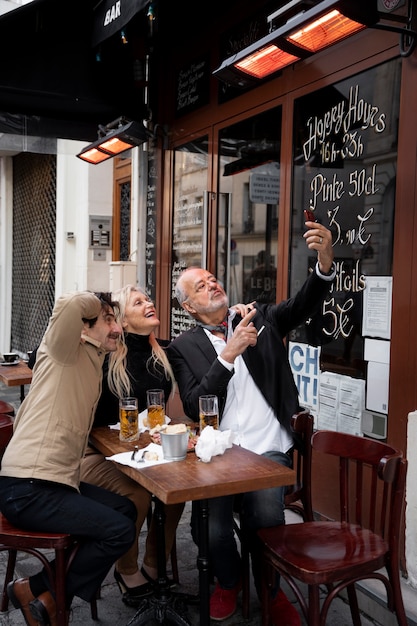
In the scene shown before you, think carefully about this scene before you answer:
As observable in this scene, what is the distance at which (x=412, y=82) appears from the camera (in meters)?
3.23

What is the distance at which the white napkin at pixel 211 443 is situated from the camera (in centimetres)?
253

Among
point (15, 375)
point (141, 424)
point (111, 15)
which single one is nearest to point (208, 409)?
point (141, 424)

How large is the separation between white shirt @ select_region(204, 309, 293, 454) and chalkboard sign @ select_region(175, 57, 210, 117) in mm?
3131

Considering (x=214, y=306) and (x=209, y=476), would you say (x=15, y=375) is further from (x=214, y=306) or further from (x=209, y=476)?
(x=209, y=476)

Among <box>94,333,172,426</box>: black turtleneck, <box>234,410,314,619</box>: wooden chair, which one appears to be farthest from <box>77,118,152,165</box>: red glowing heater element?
<box>234,410,314,619</box>: wooden chair

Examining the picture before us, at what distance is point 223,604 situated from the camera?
2.95 m

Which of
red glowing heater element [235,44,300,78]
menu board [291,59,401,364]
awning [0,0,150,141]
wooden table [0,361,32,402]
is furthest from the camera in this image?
awning [0,0,150,141]

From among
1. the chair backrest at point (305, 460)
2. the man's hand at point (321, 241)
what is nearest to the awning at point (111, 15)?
the man's hand at point (321, 241)

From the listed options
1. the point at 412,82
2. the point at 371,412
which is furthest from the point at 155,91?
the point at 371,412

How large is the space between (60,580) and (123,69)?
175 inches

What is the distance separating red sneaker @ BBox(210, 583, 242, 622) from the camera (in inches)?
116

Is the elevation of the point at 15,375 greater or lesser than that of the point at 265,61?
lesser

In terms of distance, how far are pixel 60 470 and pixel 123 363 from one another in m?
0.76

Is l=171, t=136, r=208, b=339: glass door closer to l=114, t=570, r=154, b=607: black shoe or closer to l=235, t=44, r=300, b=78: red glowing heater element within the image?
l=235, t=44, r=300, b=78: red glowing heater element
